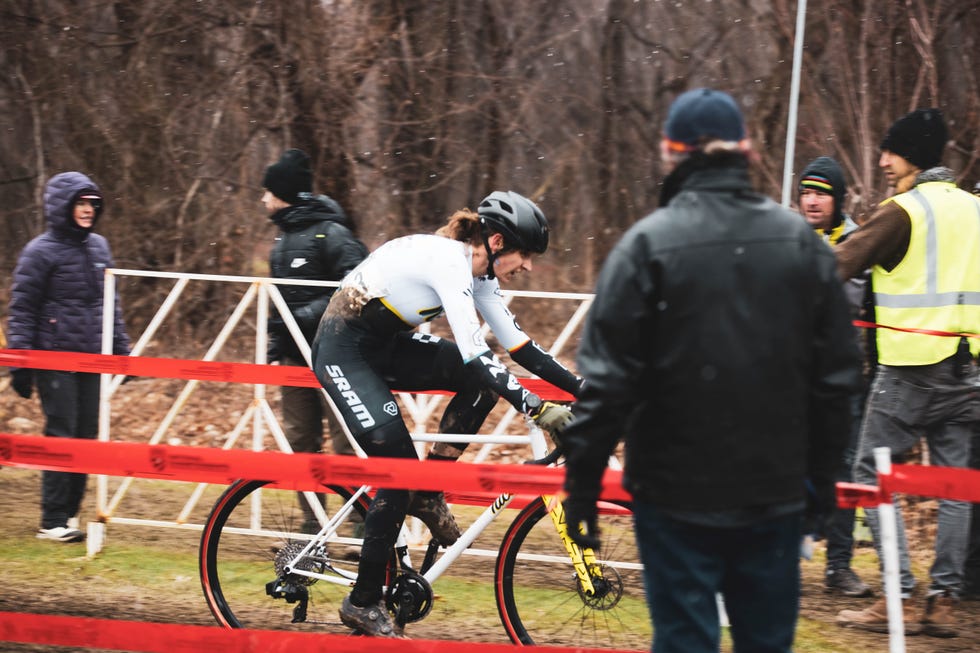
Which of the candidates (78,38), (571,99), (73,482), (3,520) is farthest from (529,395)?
(78,38)

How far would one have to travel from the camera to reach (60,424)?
22.8 ft

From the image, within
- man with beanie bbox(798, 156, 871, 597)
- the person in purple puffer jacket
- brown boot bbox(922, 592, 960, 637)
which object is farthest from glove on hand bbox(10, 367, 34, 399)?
brown boot bbox(922, 592, 960, 637)

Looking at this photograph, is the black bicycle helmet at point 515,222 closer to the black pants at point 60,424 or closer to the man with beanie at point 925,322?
the man with beanie at point 925,322

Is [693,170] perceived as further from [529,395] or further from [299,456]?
[299,456]

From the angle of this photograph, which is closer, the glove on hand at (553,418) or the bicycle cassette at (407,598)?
the glove on hand at (553,418)

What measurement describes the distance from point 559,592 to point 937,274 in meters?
2.30

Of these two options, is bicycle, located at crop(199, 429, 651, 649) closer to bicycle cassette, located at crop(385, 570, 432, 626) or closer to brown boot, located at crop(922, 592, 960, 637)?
bicycle cassette, located at crop(385, 570, 432, 626)

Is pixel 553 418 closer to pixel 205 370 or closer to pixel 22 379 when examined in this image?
pixel 205 370

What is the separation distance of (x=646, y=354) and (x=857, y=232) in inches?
110

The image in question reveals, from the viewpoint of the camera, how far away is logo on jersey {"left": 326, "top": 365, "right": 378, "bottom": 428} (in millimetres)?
4793

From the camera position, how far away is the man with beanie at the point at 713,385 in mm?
3035

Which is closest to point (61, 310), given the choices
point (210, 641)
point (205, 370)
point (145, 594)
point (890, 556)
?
point (205, 370)

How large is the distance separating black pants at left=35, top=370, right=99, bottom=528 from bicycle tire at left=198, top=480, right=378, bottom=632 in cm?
186

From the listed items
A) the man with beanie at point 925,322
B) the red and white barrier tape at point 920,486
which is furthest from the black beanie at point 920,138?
the red and white barrier tape at point 920,486
